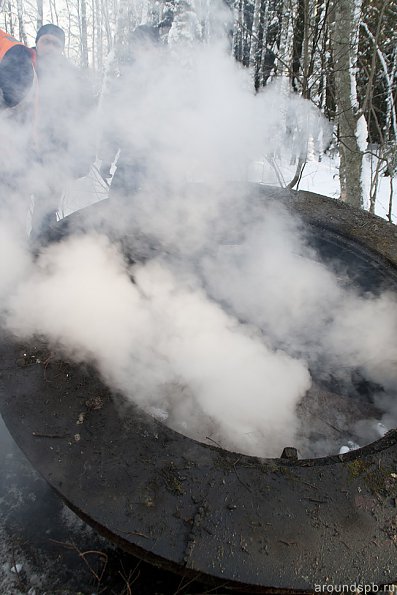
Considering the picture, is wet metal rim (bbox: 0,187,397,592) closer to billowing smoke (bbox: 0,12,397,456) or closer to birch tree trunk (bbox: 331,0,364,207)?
billowing smoke (bbox: 0,12,397,456)

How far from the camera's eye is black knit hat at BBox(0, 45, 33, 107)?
3.37m

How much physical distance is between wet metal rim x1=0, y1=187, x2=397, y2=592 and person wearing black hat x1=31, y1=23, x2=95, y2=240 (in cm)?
266

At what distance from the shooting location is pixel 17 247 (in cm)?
243

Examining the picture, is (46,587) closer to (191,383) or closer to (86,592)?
(86,592)

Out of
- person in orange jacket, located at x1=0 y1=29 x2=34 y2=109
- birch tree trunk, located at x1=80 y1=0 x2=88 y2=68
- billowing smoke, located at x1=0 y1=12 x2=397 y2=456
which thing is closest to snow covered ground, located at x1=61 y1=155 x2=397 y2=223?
person in orange jacket, located at x1=0 y1=29 x2=34 y2=109

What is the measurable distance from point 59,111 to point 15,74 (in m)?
0.46

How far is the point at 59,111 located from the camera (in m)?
3.76

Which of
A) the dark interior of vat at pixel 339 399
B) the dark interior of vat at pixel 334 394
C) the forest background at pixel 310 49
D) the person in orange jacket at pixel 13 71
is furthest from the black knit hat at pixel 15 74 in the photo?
the dark interior of vat at pixel 339 399

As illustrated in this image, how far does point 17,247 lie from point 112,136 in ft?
6.34

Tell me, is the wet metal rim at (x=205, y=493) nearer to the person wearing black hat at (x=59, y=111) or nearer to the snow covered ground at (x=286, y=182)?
the person wearing black hat at (x=59, y=111)

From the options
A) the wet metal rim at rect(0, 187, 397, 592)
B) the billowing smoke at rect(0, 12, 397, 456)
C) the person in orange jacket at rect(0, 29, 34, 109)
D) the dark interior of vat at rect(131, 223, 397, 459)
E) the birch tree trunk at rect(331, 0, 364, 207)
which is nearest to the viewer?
the wet metal rim at rect(0, 187, 397, 592)

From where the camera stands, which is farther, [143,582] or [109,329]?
[109,329]

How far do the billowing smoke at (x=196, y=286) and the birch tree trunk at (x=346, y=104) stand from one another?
1923mm

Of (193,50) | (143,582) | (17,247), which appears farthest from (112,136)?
(143,582)
